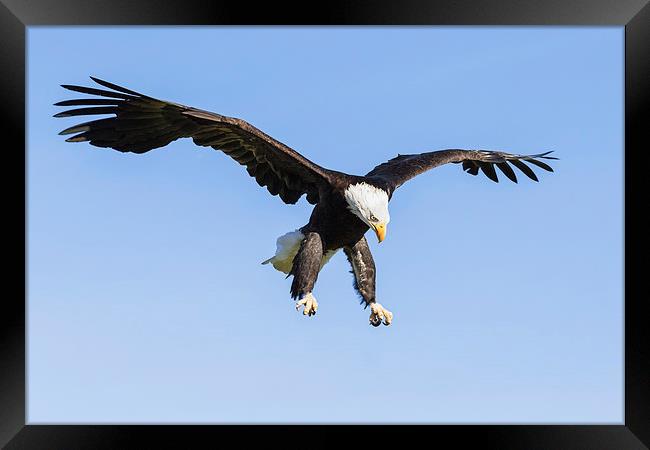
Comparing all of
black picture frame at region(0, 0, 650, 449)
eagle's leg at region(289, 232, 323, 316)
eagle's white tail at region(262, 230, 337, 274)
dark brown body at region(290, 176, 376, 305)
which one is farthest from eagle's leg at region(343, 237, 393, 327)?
black picture frame at region(0, 0, 650, 449)

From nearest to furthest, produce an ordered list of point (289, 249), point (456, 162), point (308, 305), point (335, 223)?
point (308, 305) < point (335, 223) < point (289, 249) < point (456, 162)

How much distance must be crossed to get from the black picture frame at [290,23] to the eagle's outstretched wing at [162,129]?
584mm

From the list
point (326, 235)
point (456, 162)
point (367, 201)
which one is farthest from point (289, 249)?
point (456, 162)

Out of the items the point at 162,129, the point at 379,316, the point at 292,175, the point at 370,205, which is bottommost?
the point at 379,316

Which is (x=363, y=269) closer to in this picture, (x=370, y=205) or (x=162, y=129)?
(x=370, y=205)

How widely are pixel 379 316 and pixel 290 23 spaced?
79.2 inches

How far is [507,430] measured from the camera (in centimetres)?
614

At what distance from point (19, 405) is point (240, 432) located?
4.73 feet

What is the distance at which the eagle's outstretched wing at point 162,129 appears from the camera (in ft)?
19.5

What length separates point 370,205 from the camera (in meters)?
6.07

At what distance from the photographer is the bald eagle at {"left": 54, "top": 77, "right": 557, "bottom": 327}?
602 cm

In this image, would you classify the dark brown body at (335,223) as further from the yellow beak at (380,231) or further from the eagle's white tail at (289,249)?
the yellow beak at (380,231)

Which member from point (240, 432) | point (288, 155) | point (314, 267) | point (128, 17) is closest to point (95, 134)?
point (128, 17)

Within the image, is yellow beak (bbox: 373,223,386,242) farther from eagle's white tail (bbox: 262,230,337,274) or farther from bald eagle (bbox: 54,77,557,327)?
eagle's white tail (bbox: 262,230,337,274)
